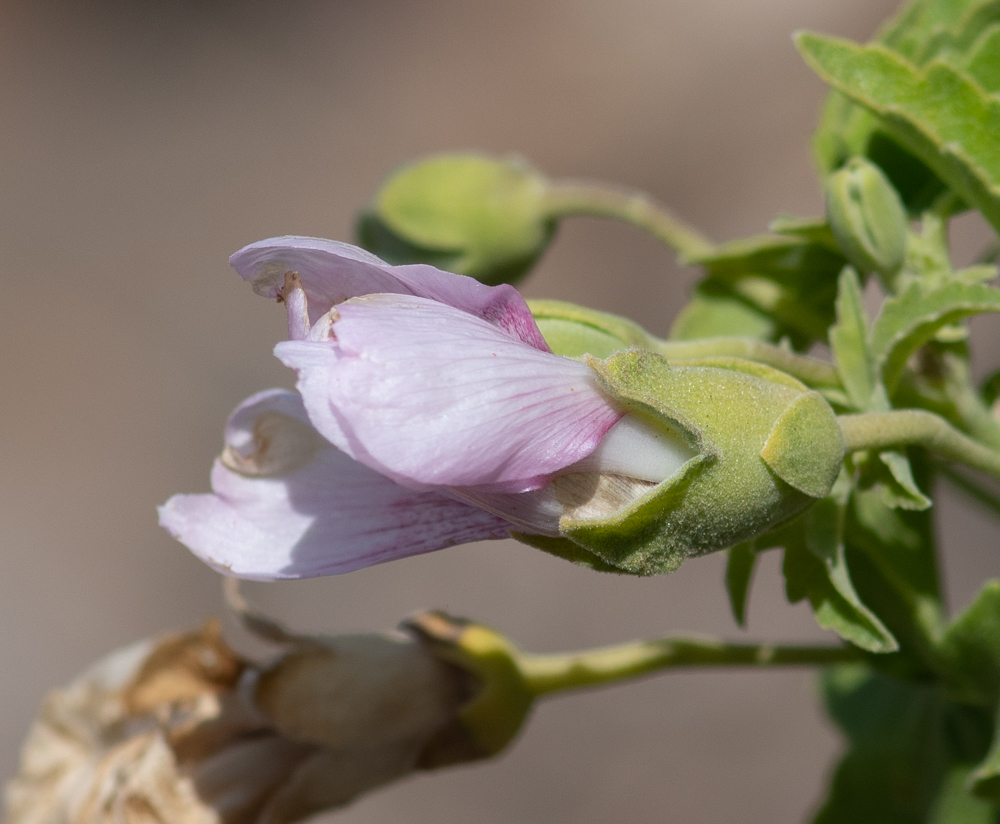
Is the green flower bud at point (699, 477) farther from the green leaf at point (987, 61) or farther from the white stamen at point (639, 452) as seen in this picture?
the green leaf at point (987, 61)

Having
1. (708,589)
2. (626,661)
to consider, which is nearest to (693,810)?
(708,589)

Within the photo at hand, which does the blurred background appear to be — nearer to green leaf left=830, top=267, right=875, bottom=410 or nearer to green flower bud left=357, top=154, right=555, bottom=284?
green flower bud left=357, top=154, right=555, bottom=284

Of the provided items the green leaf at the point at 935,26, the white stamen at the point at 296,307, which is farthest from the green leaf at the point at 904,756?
the white stamen at the point at 296,307

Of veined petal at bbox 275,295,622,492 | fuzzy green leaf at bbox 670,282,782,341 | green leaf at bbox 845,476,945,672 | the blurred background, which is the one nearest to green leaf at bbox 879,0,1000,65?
fuzzy green leaf at bbox 670,282,782,341

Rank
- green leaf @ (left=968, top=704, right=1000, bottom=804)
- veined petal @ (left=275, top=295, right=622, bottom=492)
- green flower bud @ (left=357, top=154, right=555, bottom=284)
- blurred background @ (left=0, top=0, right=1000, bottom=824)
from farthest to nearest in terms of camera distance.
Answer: blurred background @ (left=0, top=0, right=1000, bottom=824)
green flower bud @ (left=357, top=154, right=555, bottom=284)
green leaf @ (left=968, top=704, right=1000, bottom=804)
veined petal @ (left=275, top=295, right=622, bottom=492)

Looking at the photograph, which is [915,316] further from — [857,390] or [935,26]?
[935,26]

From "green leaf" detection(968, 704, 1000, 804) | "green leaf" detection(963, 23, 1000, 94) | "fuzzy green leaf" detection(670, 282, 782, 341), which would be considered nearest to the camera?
"green leaf" detection(968, 704, 1000, 804)
